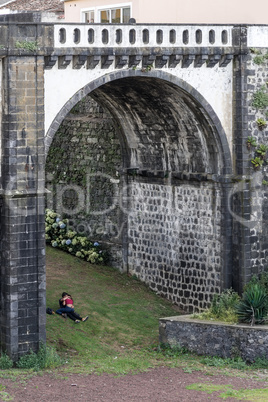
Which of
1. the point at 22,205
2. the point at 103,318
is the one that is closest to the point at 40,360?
the point at 22,205

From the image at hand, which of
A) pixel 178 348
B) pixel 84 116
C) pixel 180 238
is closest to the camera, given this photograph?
pixel 178 348

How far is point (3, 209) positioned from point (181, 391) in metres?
5.13

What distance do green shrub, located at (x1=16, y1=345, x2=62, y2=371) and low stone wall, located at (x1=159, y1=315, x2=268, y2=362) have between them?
10.4 ft

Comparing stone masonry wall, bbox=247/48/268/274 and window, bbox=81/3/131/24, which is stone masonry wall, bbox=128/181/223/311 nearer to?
stone masonry wall, bbox=247/48/268/274

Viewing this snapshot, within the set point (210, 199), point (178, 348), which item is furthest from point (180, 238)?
point (178, 348)

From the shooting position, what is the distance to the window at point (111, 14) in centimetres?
2758

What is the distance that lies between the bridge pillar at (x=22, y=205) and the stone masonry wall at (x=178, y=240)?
5.88 metres

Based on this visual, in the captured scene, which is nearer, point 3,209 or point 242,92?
point 3,209

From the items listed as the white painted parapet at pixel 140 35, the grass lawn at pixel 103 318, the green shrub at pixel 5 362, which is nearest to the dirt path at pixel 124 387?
the grass lawn at pixel 103 318

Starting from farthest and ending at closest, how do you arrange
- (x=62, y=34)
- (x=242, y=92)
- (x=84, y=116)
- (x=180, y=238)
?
(x=84, y=116), (x=180, y=238), (x=242, y=92), (x=62, y=34)

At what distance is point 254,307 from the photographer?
2212 centimetres

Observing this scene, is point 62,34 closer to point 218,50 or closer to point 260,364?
point 218,50

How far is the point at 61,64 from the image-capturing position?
20797mm

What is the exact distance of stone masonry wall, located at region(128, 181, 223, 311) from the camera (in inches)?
975
